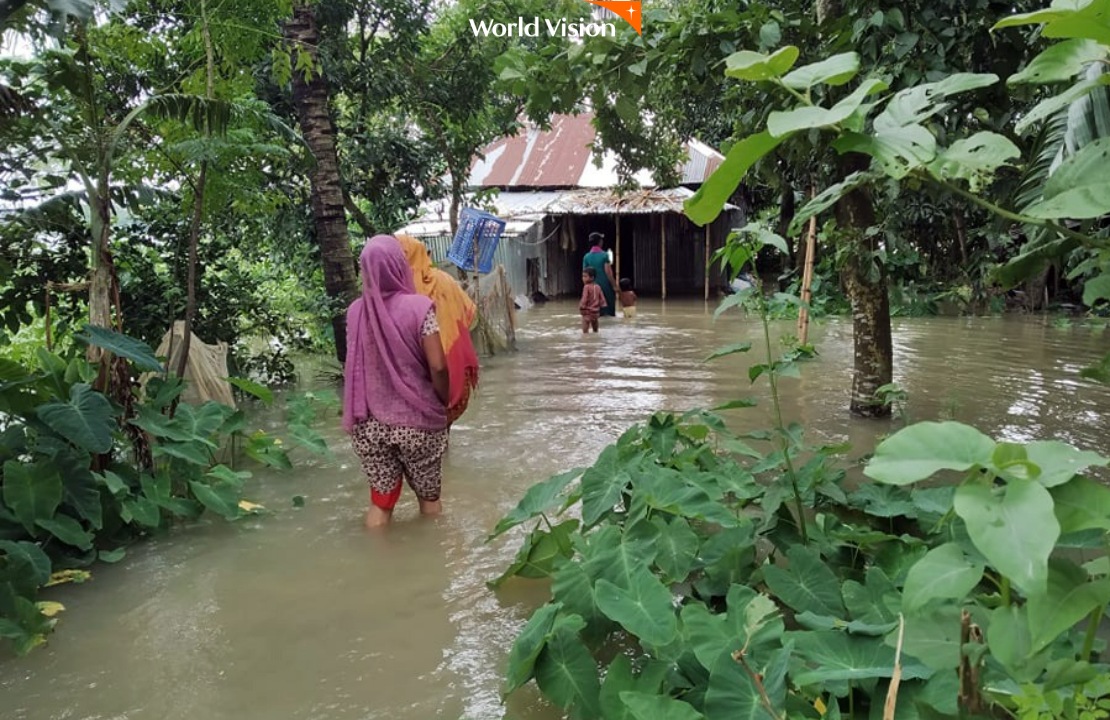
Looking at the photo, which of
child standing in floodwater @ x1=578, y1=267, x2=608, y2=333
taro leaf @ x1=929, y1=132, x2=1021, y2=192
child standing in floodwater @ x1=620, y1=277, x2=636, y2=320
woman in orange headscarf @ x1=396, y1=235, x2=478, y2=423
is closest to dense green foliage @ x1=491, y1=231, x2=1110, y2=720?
taro leaf @ x1=929, y1=132, x2=1021, y2=192

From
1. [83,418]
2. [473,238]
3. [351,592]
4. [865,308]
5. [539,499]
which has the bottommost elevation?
[351,592]

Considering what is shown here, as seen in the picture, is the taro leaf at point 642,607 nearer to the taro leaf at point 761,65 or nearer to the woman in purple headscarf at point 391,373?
the taro leaf at point 761,65

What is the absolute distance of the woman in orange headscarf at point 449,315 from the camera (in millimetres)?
4645

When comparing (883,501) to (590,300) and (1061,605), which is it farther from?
(590,300)

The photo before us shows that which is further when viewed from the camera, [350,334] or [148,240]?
[148,240]

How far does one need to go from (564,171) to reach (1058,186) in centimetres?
1903

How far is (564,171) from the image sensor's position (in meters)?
19.9

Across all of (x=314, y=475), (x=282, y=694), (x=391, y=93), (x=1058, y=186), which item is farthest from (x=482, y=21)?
(x=1058, y=186)

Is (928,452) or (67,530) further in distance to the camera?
(67,530)

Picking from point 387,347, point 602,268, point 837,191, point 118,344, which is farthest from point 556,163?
point 837,191

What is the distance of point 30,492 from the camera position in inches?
136

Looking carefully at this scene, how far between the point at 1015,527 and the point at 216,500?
4011 mm

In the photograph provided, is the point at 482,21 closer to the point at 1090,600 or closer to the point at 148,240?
the point at 148,240

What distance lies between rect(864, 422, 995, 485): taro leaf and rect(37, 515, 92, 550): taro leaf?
3547 mm
